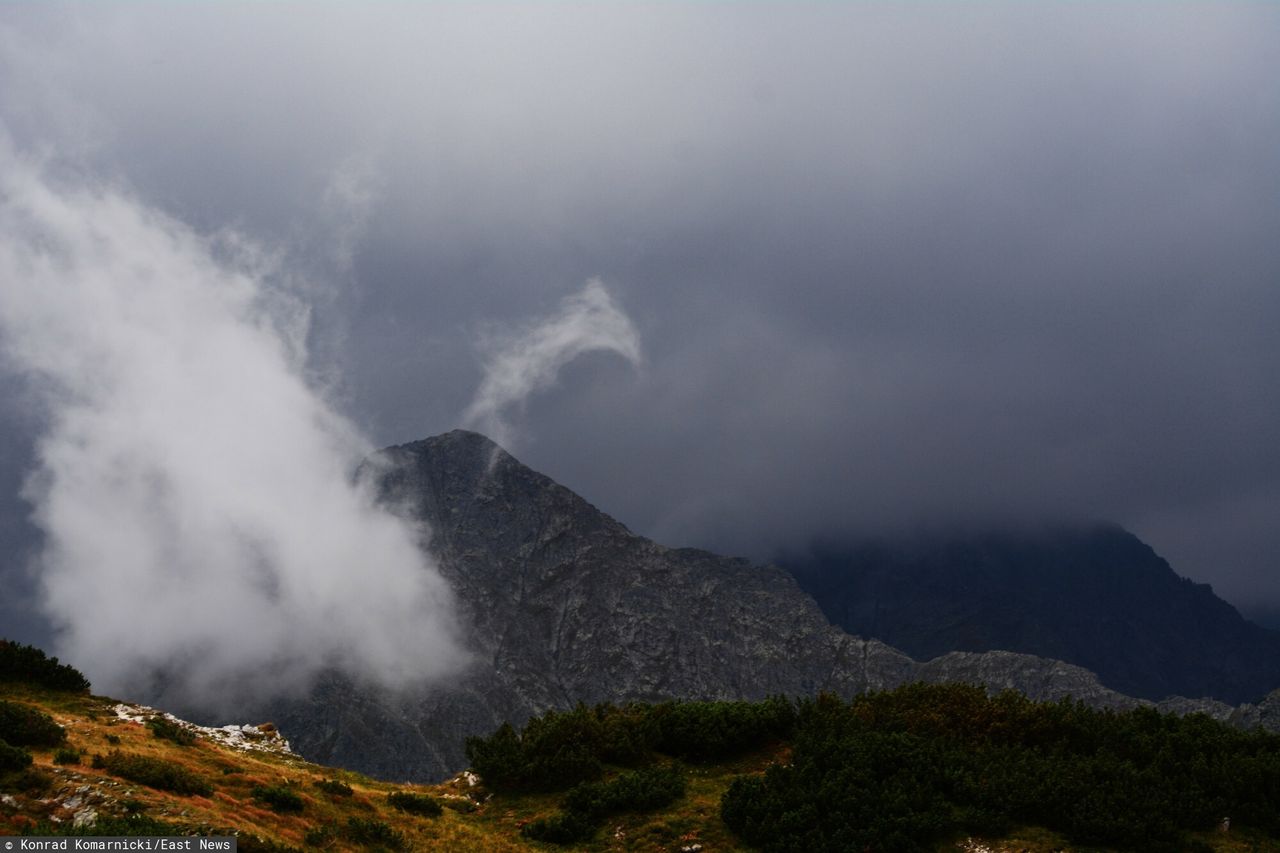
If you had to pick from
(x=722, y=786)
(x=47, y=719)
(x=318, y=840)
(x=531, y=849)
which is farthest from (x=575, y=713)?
(x=47, y=719)

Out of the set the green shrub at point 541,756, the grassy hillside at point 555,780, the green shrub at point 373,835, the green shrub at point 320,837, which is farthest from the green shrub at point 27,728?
the green shrub at point 541,756

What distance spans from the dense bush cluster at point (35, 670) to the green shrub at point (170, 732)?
4.94m

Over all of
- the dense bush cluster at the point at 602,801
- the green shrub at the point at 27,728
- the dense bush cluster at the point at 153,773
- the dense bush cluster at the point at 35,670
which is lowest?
the dense bush cluster at the point at 602,801

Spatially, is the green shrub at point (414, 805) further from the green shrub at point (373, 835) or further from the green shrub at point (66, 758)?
the green shrub at point (66, 758)

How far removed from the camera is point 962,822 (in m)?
27.0

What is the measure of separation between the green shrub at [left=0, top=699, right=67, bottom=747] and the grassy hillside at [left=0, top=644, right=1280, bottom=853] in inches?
2.2

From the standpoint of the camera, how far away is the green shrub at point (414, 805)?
Result: 98.8 feet

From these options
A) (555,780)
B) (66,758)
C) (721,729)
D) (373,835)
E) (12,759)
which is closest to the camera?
(12,759)

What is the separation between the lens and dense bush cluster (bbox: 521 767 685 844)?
29.3 meters

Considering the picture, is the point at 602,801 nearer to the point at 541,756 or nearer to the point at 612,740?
the point at 541,756

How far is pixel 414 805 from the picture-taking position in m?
30.2

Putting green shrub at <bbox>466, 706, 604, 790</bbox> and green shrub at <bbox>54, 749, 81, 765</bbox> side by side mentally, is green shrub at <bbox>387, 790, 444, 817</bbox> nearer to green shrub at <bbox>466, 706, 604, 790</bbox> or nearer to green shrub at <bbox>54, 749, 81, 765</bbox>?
green shrub at <bbox>466, 706, 604, 790</bbox>

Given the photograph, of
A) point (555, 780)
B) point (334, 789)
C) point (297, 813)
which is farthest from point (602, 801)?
point (297, 813)

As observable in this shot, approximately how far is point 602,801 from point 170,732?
1647 centimetres
